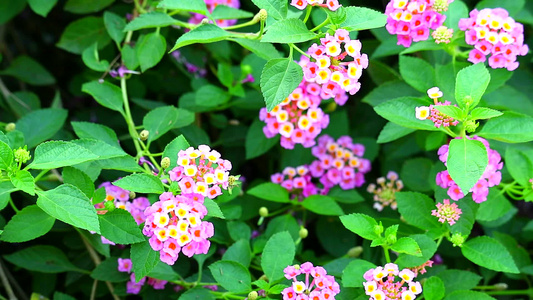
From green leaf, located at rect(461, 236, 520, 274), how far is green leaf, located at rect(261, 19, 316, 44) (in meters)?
0.73

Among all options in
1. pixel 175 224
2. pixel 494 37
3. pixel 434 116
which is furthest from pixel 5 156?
pixel 494 37

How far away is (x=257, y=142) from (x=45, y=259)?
2.53 ft

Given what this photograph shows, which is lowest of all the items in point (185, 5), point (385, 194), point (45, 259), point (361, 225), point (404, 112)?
point (45, 259)

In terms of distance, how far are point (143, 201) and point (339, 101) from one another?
70 cm

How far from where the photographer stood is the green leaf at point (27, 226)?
159 centimetres

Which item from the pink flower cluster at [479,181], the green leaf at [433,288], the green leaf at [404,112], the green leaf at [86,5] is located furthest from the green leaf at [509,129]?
the green leaf at [86,5]

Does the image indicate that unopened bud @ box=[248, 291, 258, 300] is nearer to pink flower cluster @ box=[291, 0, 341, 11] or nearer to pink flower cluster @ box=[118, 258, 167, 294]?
pink flower cluster @ box=[118, 258, 167, 294]

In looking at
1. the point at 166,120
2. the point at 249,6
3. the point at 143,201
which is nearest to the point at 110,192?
the point at 143,201

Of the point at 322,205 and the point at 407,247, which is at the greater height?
the point at 407,247

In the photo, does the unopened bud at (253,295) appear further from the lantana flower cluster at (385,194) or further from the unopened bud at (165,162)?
the lantana flower cluster at (385,194)

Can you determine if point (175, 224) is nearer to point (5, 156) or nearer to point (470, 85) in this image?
point (5, 156)

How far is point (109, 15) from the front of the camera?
6.94 ft

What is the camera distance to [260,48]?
5.56 ft

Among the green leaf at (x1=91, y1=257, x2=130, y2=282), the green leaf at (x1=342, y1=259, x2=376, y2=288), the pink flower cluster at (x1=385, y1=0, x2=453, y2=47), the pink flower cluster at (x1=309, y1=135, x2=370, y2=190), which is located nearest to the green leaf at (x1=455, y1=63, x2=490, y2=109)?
the pink flower cluster at (x1=385, y1=0, x2=453, y2=47)
